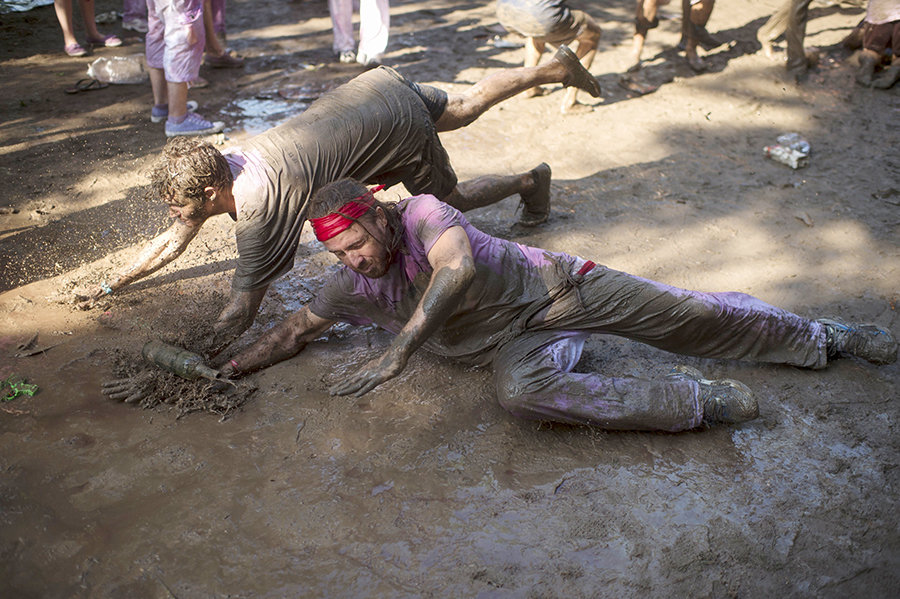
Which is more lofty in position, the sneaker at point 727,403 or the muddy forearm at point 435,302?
the muddy forearm at point 435,302

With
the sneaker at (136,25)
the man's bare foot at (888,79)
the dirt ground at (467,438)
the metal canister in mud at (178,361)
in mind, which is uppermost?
the sneaker at (136,25)

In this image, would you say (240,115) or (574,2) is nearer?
(240,115)

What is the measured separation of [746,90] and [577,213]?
2849 mm

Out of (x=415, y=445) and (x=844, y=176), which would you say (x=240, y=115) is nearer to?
(x=415, y=445)

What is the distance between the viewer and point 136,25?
7344 millimetres

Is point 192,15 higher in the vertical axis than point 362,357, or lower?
higher

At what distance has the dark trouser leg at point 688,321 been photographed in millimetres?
2789

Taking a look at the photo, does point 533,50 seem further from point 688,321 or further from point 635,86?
point 688,321

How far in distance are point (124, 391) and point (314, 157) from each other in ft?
4.80

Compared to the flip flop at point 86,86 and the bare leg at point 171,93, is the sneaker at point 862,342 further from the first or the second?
the flip flop at point 86,86

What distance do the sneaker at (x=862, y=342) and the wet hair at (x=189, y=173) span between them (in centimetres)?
304

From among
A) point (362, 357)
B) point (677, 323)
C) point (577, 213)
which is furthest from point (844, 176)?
point (362, 357)

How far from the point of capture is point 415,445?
2.70 metres

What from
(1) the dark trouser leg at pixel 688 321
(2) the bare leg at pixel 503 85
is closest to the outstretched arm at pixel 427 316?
(1) the dark trouser leg at pixel 688 321
